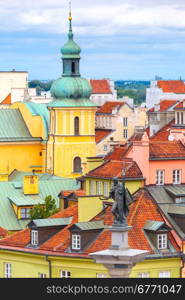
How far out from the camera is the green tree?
279 ft

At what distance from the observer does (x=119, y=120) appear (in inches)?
6211

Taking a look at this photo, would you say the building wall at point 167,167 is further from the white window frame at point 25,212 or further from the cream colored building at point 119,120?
the cream colored building at point 119,120

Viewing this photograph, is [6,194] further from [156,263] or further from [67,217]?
[156,263]

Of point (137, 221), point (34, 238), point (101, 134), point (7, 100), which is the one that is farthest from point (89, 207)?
point (7, 100)

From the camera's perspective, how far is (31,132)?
12325 cm

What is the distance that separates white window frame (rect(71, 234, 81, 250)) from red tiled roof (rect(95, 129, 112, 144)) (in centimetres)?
7806

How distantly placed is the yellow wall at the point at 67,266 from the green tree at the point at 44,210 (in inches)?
558

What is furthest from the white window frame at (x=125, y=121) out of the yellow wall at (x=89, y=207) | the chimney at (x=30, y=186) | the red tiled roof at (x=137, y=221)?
the yellow wall at (x=89, y=207)

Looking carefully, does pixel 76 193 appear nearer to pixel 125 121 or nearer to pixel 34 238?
pixel 34 238

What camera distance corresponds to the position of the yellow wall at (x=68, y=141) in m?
120

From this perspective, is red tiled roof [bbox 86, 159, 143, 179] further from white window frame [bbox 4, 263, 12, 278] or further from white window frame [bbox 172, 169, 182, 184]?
white window frame [bbox 4, 263, 12, 278]

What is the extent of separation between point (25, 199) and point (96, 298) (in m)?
45.0

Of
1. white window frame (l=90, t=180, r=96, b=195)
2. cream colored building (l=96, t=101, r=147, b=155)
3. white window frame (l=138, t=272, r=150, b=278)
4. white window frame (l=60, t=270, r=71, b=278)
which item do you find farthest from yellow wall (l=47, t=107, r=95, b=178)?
white window frame (l=138, t=272, r=150, b=278)

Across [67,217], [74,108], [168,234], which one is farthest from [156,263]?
[74,108]
